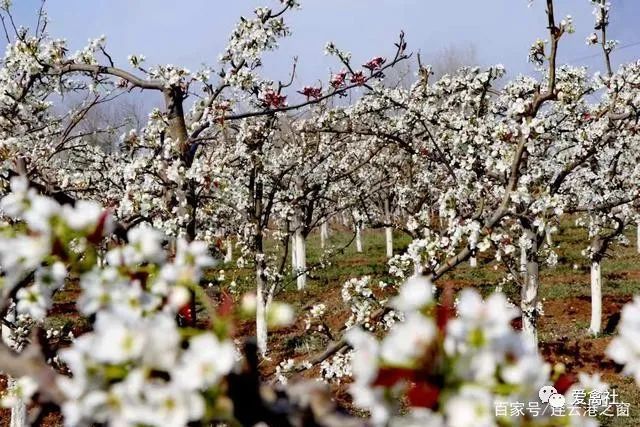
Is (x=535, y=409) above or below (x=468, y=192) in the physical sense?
below

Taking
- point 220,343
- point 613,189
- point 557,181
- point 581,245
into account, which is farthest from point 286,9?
point 581,245

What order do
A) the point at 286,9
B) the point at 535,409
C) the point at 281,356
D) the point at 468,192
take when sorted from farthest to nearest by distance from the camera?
the point at 281,356 < the point at 468,192 < the point at 286,9 < the point at 535,409

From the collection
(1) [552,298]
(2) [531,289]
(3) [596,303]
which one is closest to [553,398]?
(2) [531,289]

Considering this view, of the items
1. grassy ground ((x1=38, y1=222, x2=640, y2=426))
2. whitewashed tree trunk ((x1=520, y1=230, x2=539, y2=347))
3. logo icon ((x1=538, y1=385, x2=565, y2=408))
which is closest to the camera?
logo icon ((x1=538, y1=385, x2=565, y2=408))

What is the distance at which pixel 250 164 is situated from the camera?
37.2 feet

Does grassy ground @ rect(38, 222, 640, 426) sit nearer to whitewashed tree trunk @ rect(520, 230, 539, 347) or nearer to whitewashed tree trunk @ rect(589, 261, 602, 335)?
whitewashed tree trunk @ rect(589, 261, 602, 335)

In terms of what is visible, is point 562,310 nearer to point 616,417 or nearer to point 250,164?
point 616,417

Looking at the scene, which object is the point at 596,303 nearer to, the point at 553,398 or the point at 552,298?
the point at 552,298

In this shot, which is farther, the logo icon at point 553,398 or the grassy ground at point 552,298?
the grassy ground at point 552,298

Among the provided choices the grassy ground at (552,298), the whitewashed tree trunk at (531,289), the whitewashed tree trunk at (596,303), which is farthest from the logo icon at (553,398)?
the whitewashed tree trunk at (596,303)

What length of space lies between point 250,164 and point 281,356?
14.4 feet

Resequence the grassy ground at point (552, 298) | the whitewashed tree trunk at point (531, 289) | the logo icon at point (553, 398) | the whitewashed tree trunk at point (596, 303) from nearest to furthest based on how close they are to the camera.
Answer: the logo icon at point (553, 398), the whitewashed tree trunk at point (531, 289), the grassy ground at point (552, 298), the whitewashed tree trunk at point (596, 303)

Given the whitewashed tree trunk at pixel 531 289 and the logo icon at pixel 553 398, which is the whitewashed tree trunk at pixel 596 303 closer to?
the whitewashed tree trunk at pixel 531 289

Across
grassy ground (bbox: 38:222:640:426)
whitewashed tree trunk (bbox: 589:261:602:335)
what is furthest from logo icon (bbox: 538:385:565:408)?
whitewashed tree trunk (bbox: 589:261:602:335)
